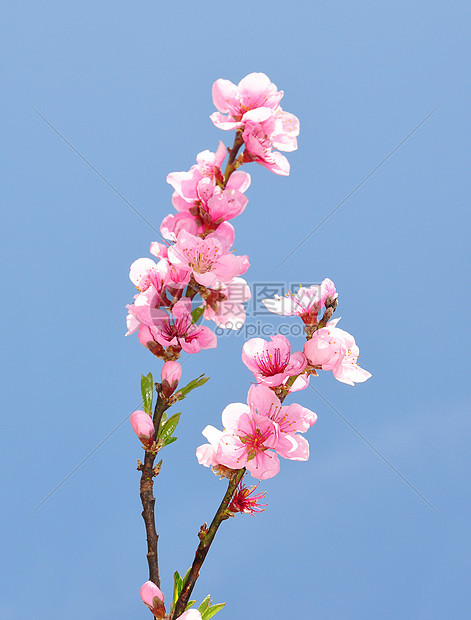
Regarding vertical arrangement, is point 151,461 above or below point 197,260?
below

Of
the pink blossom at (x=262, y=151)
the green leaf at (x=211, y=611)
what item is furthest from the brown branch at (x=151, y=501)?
the pink blossom at (x=262, y=151)

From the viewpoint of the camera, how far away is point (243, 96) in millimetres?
1404

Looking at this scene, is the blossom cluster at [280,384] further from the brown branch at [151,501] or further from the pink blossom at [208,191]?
the pink blossom at [208,191]

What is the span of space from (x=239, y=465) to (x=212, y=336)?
31 centimetres

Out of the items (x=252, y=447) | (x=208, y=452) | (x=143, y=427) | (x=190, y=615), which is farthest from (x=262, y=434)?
(x=190, y=615)

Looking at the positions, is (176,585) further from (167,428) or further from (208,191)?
(208,191)

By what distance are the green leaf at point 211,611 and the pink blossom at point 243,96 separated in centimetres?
127

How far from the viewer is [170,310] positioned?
1.28m

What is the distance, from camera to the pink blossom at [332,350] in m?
1.21

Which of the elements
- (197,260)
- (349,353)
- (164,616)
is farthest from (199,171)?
(164,616)

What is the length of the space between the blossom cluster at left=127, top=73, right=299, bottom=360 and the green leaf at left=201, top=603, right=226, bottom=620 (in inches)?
26.7

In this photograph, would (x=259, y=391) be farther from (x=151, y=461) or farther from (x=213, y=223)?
(x=213, y=223)

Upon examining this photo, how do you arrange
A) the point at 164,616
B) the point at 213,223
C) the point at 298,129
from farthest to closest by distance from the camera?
the point at 298,129 → the point at 213,223 → the point at 164,616

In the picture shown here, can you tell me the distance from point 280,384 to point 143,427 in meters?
0.34
